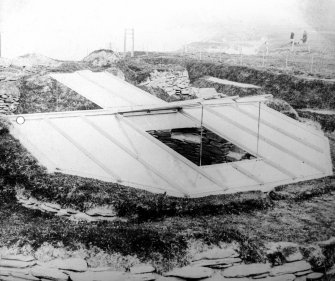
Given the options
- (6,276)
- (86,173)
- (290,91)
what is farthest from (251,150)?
(290,91)

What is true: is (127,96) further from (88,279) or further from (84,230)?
(88,279)

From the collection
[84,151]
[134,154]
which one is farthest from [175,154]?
[84,151]

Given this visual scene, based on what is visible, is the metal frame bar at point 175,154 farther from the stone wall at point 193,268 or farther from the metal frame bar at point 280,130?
the metal frame bar at point 280,130

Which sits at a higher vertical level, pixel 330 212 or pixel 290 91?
pixel 290 91

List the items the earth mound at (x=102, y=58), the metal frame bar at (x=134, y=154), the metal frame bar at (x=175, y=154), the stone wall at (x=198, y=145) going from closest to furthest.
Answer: the metal frame bar at (x=134, y=154)
the metal frame bar at (x=175, y=154)
the stone wall at (x=198, y=145)
the earth mound at (x=102, y=58)

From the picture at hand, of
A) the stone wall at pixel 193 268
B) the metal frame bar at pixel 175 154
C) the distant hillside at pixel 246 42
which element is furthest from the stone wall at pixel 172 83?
the distant hillside at pixel 246 42

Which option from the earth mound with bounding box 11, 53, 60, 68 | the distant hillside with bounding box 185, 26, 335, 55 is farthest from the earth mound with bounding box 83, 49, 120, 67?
the distant hillside with bounding box 185, 26, 335, 55

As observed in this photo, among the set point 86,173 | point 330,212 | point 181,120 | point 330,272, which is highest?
point 181,120

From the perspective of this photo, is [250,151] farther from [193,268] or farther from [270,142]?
[193,268]
